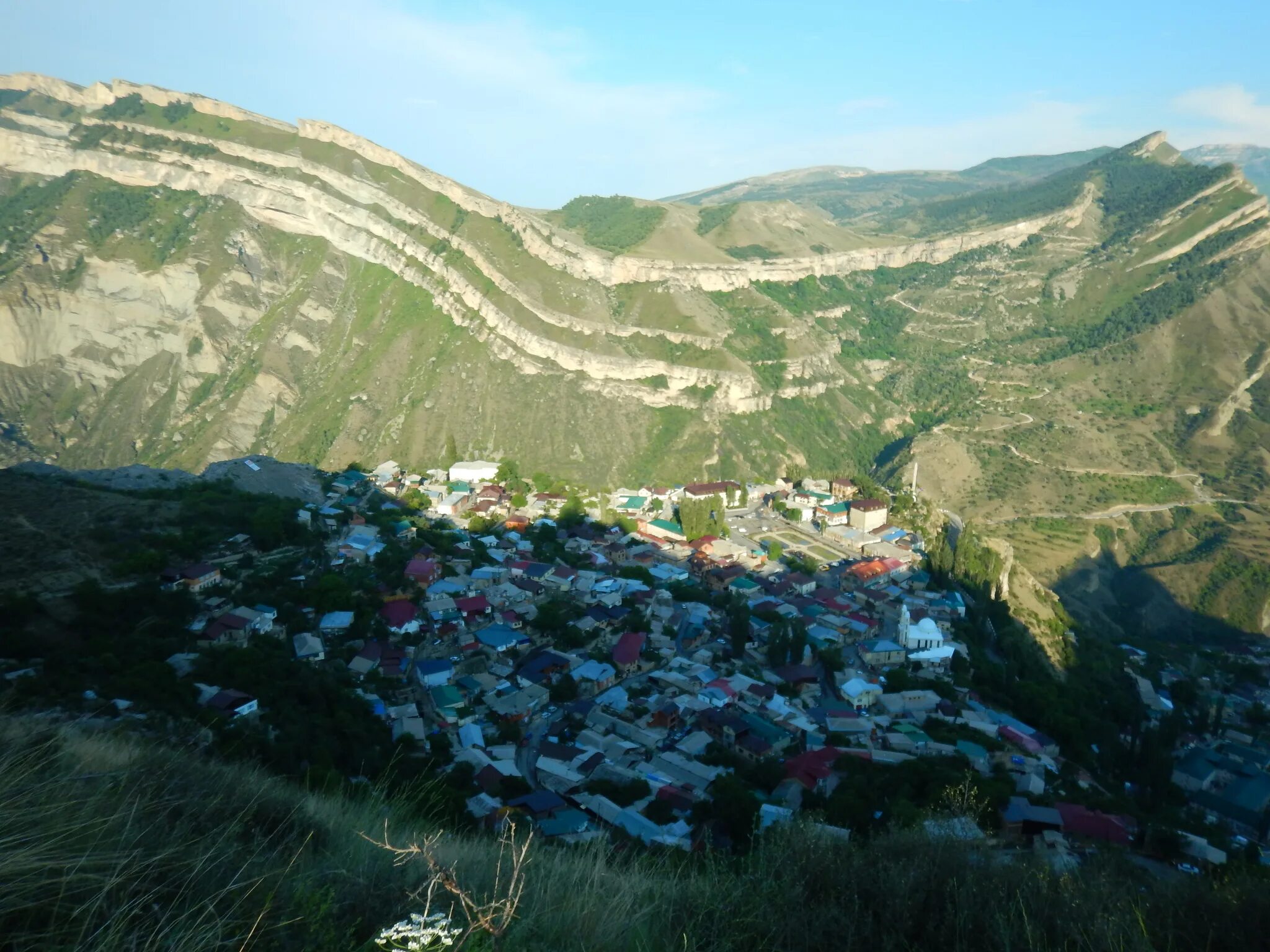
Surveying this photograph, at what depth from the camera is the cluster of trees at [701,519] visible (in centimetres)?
3328

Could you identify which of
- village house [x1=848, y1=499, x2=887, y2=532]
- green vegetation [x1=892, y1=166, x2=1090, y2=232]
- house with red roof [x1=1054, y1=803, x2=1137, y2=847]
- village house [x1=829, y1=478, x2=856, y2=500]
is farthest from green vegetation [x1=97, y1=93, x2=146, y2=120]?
green vegetation [x1=892, y1=166, x2=1090, y2=232]

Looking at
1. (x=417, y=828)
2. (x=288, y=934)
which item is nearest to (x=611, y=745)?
(x=417, y=828)

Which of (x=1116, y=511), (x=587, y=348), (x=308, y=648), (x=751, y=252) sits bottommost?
(x=1116, y=511)

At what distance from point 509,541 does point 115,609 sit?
14920mm

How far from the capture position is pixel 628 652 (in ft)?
67.9

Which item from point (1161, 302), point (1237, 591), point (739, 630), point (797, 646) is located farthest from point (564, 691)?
point (1161, 302)

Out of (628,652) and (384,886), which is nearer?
(384,886)

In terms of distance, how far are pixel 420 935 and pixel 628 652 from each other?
59.9 ft

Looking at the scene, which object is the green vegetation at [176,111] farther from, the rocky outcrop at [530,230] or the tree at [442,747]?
the tree at [442,747]

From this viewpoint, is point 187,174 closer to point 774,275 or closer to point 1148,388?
point 774,275

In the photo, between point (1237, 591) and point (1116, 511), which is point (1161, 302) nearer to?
point (1116, 511)

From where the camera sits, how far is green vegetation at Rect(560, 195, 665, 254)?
79625 mm

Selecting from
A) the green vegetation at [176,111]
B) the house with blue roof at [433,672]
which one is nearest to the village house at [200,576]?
the house with blue roof at [433,672]

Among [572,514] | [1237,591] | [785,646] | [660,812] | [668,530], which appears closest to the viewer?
[660,812]
